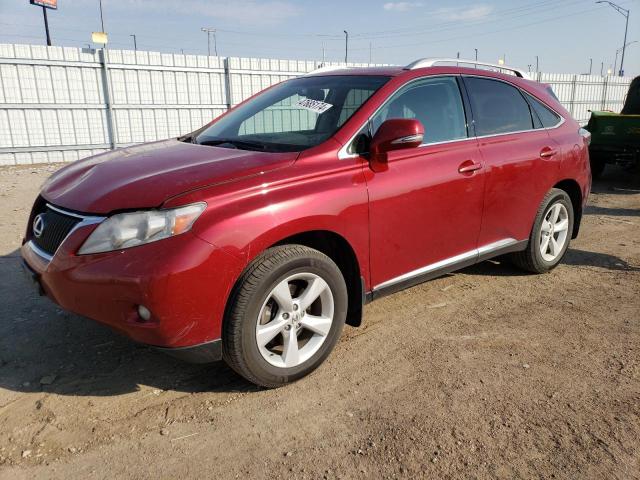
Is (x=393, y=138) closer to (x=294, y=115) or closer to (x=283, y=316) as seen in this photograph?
(x=294, y=115)

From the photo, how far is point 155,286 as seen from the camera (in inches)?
92.2

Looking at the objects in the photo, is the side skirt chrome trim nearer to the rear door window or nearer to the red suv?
the red suv

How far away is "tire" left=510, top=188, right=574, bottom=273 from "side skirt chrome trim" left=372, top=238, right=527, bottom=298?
0.18m

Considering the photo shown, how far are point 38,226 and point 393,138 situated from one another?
208cm

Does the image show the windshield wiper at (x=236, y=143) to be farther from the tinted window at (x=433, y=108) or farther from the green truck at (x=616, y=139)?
the green truck at (x=616, y=139)

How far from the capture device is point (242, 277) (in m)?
2.58

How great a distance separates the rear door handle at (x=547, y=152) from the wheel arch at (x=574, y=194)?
37cm

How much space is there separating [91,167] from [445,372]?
2483 mm

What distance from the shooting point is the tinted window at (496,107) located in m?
3.88

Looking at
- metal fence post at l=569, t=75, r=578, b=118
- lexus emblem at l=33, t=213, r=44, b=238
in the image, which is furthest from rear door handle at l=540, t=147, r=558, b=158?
metal fence post at l=569, t=75, r=578, b=118

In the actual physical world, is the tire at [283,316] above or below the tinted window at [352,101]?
below

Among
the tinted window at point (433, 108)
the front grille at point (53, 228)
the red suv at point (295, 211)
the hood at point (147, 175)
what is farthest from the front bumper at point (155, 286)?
the tinted window at point (433, 108)

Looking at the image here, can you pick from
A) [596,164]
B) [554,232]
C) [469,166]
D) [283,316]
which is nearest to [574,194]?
[554,232]

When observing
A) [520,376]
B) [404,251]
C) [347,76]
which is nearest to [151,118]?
[347,76]
